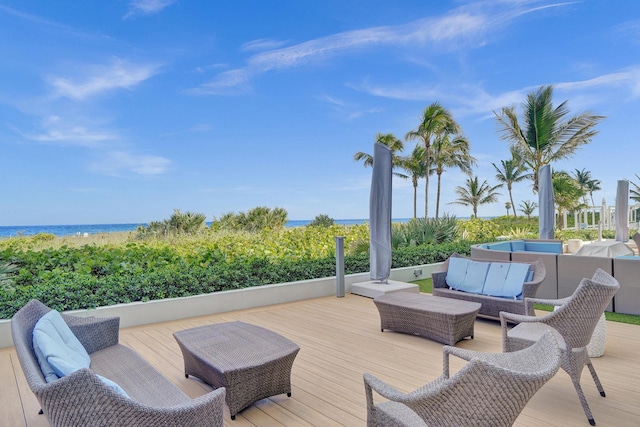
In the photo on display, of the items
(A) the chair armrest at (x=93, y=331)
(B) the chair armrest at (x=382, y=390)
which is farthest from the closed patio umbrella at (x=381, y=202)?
(B) the chair armrest at (x=382, y=390)

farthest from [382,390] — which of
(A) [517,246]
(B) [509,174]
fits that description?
(B) [509,174]

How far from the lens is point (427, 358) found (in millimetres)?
3746

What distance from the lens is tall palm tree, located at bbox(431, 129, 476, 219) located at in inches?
814

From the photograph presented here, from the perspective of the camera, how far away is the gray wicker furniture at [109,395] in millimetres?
1422

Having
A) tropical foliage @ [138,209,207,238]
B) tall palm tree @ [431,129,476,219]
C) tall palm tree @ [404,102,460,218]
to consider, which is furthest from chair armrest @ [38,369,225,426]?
tall palm tree @ [431,129,476,219]

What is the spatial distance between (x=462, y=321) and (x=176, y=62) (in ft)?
68.7

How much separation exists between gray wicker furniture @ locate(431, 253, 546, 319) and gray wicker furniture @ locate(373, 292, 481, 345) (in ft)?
1.78

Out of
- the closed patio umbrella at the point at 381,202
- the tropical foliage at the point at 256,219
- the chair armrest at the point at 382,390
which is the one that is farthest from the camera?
the tropical foliage at the point at 256,219

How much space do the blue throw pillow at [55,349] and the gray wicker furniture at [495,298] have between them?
4.25 m

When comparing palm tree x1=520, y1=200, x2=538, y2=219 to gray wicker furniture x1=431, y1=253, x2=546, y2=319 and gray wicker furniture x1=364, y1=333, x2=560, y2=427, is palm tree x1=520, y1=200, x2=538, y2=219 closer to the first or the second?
gray wicker furniture x1=431, y1=253, x2=546, y2=319

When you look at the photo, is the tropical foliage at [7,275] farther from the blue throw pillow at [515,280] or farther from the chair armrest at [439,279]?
the blue throw pillow at [515,280]

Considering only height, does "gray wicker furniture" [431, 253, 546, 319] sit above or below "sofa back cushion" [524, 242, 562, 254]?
below

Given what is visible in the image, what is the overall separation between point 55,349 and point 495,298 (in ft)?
15.0

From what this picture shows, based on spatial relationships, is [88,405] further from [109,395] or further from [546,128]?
[546,128]
